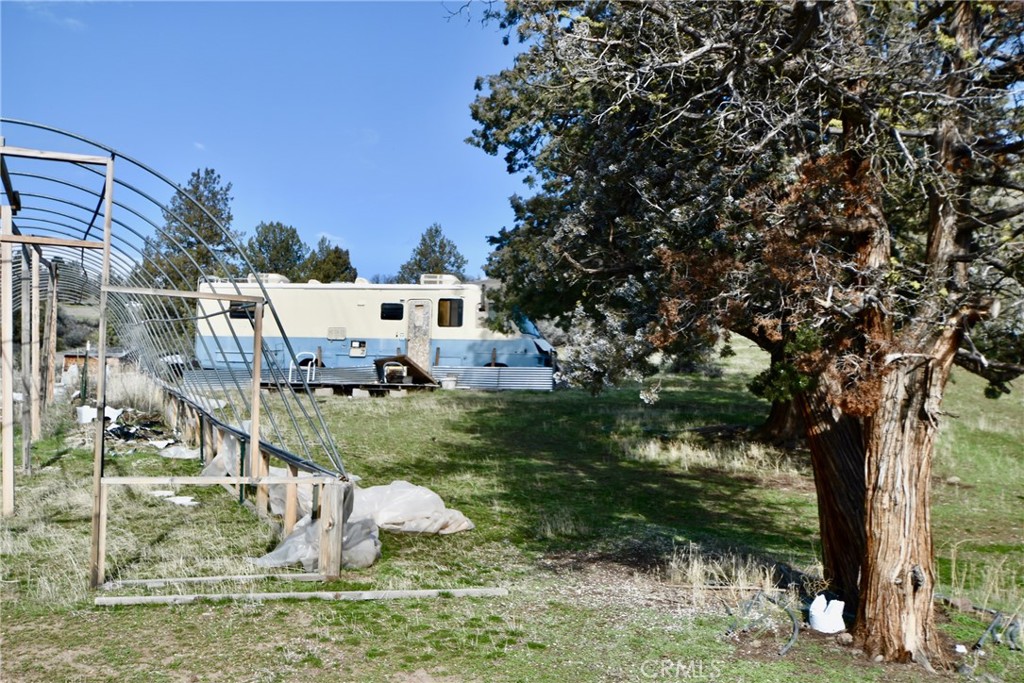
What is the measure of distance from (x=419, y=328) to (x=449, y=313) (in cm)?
98

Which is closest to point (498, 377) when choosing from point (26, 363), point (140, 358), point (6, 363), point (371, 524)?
point (140, 358)

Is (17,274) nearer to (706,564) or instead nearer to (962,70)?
(706,564)

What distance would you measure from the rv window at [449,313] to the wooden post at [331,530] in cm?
1744

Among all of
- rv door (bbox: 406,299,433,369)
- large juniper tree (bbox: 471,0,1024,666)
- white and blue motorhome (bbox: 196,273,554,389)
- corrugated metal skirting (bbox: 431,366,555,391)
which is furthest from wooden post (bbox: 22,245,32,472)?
corrugated metal skirting (bbox: 431,366,555,391)

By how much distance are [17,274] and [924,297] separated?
49.8 feet

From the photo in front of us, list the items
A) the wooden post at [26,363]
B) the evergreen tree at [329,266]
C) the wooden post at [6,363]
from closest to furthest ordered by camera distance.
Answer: the wooden post at [6,363]
the wooden post at [26,363]
the evergreen tree at [329,266]

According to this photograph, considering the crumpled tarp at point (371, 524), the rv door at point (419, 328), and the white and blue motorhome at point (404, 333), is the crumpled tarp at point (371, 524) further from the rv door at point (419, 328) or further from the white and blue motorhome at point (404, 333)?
the rv door at point (419, 328)

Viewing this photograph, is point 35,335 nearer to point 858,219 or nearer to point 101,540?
point 101,540

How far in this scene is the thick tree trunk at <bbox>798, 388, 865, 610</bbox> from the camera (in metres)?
6.24

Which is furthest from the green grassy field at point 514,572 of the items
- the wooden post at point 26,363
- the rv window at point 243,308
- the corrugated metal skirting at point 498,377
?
the corrugated metal skirting at point 498,377

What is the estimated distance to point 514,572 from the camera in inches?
294

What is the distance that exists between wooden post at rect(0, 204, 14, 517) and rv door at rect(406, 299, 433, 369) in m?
15.3

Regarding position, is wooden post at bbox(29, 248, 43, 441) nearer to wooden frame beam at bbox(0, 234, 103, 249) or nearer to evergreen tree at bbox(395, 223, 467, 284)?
wooden frame beam at bbox(0, 234, 103, 249)

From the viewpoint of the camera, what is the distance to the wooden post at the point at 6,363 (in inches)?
335
